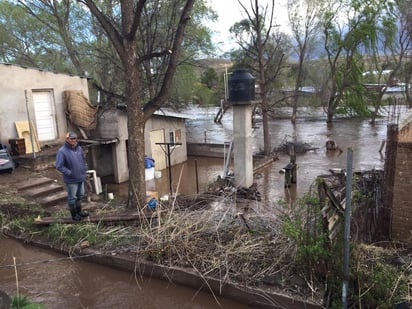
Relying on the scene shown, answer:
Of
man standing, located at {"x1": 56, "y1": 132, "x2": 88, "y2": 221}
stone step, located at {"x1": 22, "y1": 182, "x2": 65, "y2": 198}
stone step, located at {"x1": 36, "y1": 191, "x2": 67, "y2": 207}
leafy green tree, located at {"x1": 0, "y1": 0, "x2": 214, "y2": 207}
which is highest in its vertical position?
leafy green tree, located at {"x1": 0, "y1": 0, "x2": 214, "y2": 207}

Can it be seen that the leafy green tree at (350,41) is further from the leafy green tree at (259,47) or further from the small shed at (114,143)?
the small shed at (114,143)

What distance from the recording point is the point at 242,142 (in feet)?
39.1

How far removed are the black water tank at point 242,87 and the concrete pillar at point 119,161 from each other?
6549 millimetres

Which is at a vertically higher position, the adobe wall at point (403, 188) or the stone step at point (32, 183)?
the adobe wall at point (403, 188)

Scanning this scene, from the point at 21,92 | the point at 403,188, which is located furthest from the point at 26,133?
the point at 403,188

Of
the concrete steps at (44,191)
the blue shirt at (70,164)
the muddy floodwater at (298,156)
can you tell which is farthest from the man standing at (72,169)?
the concrete steps at (44,191)

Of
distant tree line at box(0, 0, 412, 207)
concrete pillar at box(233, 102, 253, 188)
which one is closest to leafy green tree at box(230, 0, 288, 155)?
distant tree line at box(0, 0, 412, 207)

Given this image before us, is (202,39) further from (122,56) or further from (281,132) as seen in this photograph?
(122,56)

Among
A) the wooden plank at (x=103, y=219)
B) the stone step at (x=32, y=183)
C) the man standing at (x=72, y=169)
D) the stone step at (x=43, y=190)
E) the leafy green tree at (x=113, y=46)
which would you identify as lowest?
the stone step at (x=43, y=190)

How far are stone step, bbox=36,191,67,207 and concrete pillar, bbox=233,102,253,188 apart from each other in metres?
5.67

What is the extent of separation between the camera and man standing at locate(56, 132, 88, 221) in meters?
5.84

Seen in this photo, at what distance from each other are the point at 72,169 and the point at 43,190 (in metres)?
3.37

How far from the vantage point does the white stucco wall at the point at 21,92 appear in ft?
38.5

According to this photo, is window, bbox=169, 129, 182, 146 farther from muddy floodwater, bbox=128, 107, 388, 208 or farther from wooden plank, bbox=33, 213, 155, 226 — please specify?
wooden plank, bbox=33, 213, 155, 226
